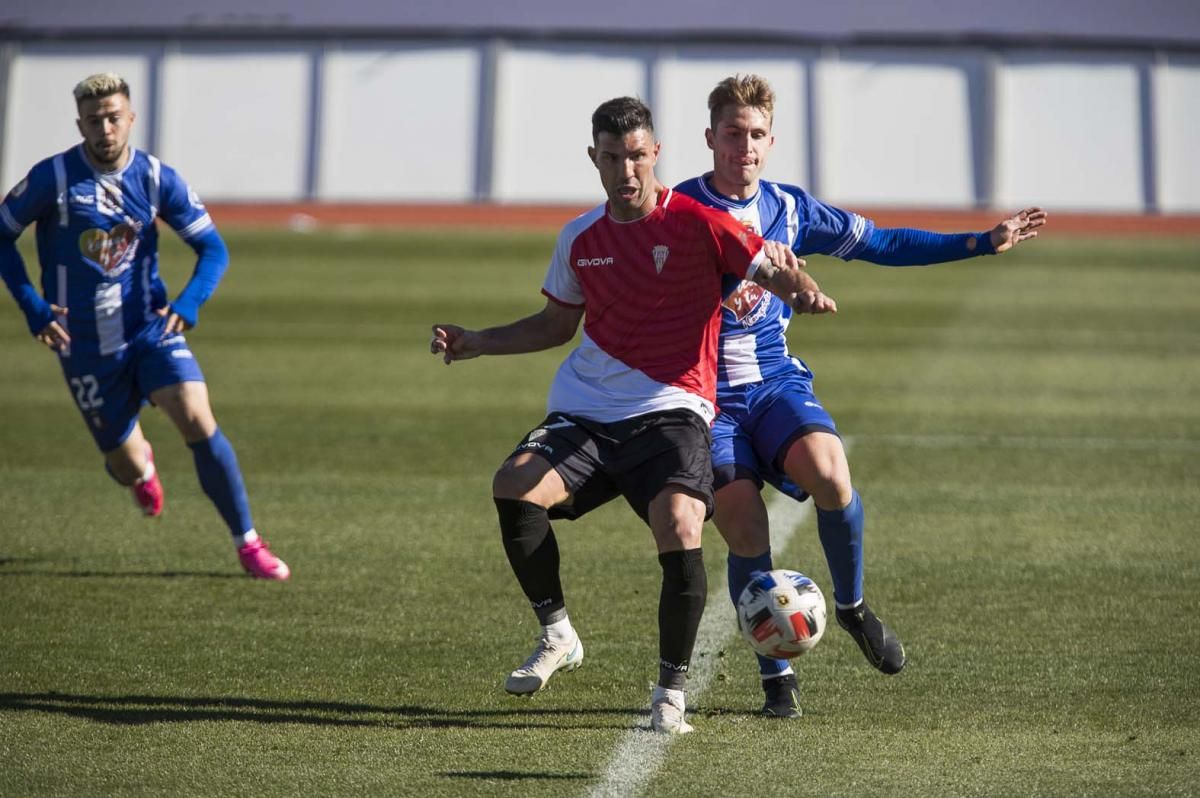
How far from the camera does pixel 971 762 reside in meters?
4.77

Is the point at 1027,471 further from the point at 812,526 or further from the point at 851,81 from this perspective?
the point at 851,81

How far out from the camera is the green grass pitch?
15.7 feet

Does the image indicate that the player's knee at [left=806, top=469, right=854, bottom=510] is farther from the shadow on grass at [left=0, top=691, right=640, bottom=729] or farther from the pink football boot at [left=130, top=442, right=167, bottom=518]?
the pink football boot at [left=130, top=442, right=167, bottom=518]

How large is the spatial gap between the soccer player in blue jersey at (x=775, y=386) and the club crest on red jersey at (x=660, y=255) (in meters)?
0.28

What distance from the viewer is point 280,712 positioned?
5340 millimetres

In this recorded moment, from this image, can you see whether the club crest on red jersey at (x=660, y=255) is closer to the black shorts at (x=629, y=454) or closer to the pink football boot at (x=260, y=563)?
the black shorts at (x=629, y=454)

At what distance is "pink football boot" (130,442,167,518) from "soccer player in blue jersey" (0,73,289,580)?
0.54 m

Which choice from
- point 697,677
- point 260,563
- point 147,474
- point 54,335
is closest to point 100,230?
point 54,335

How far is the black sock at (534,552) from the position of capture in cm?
531

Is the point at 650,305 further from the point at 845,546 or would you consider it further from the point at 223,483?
the point at 223,483

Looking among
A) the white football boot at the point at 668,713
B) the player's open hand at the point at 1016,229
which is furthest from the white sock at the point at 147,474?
the player's open hand at the point at 1016,229

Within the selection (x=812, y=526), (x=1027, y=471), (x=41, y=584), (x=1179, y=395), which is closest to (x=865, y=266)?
(x=1179, y=395)

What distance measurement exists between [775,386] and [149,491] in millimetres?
3802

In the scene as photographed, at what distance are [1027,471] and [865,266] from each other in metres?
16.3
